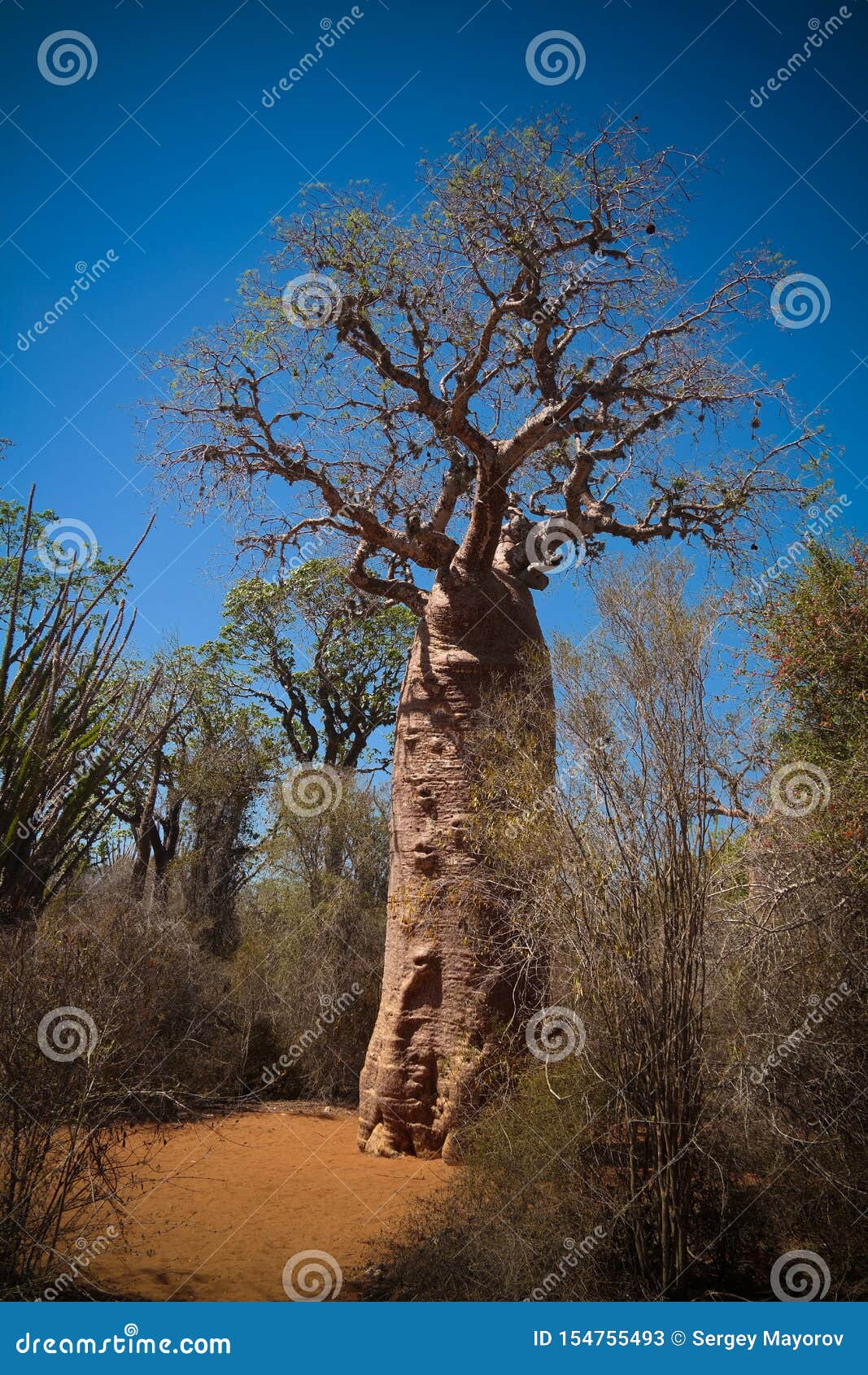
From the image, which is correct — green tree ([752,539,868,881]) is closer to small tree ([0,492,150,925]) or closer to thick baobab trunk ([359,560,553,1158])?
thick baobab trunk ([359,560,553,1158])

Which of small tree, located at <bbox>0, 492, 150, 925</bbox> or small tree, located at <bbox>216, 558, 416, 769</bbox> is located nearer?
small tree, located at <bbox>0, 492, 150, 925</bbox>

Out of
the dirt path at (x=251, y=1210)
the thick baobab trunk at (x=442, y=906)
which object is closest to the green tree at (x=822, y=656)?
the thick baobab trunk at (x=442, y=906)

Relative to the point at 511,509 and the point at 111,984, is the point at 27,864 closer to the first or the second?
the point at 111,984

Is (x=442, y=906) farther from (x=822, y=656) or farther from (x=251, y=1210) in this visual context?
(x=822, y=656)

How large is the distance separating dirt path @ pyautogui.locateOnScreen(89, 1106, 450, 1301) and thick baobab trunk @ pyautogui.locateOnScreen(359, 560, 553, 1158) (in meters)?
0.52

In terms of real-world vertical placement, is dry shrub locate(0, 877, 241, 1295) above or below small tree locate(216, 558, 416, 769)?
below

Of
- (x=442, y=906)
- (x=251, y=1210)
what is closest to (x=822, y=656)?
(x=442, y=906)

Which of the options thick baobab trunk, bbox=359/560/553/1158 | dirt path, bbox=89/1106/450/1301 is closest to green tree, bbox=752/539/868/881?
thick baobab trunk, bbox=359/560/553/1158

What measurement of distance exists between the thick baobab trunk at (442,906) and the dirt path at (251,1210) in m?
0.52

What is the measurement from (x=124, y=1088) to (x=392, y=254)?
6.40 metres

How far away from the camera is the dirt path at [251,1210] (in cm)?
432

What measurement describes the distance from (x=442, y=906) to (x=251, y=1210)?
7.93 feet

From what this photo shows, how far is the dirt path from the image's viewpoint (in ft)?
14.2

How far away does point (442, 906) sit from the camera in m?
6.93
